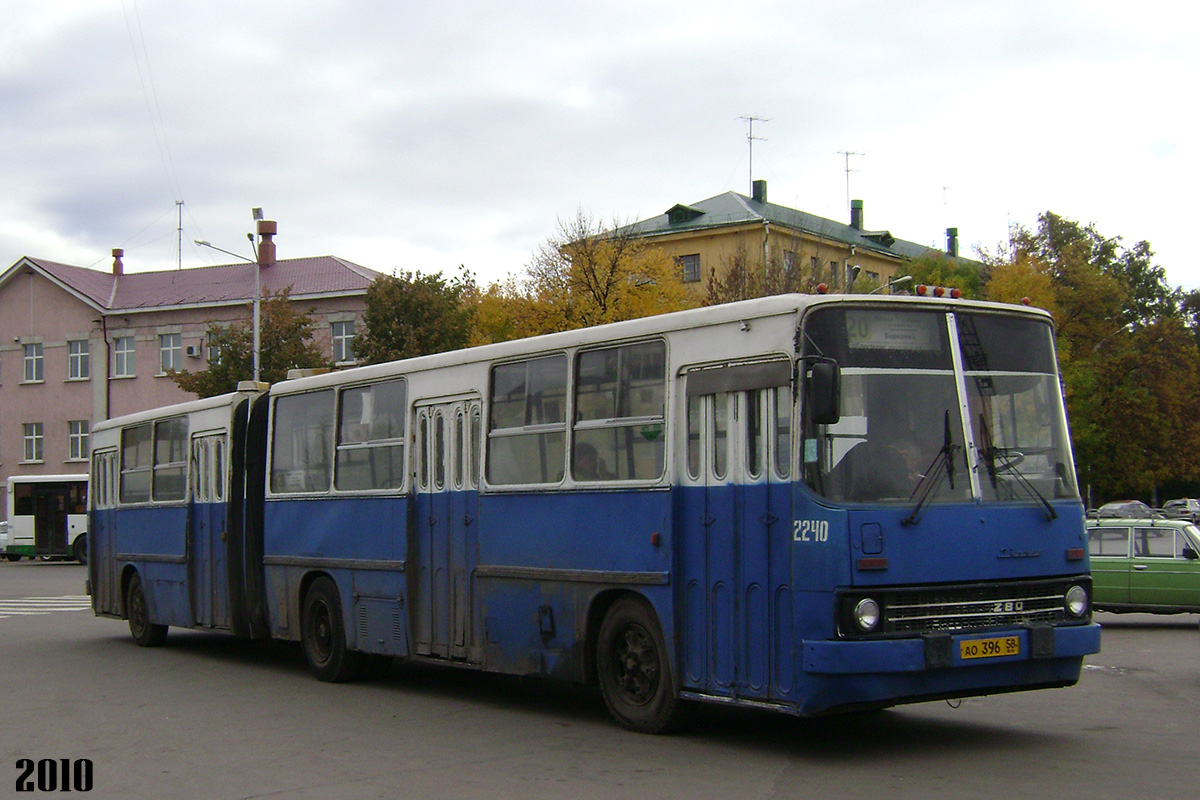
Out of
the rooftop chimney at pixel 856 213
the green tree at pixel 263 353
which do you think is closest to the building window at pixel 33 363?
the green tree at pixel 263 353

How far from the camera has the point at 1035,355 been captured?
10000mm

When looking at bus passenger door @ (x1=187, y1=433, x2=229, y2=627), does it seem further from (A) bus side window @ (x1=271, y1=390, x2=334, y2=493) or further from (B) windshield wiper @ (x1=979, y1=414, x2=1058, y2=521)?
(B) windshield wiper @ (x1=979, y1=414, x2=1058, y2=521)

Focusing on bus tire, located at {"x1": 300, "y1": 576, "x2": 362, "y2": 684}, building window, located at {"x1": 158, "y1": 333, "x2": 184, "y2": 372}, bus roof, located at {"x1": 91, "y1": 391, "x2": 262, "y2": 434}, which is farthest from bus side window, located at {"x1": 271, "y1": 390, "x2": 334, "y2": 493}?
building window, located at {"x1": 158, "y1": 333, "x2": 184, "y2": 372}

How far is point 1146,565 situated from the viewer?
19.9 metres

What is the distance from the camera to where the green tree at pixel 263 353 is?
48.4 m

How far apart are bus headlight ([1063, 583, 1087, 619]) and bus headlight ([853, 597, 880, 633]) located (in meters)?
1.61

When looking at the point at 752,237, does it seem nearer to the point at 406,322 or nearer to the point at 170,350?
the point at 406,322

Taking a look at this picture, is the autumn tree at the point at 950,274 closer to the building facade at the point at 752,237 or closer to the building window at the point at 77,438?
the building facade at the point at 752,237

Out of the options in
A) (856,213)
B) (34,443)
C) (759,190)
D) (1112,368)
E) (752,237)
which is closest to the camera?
(1112,368)

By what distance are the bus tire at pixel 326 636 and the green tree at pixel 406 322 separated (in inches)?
1296

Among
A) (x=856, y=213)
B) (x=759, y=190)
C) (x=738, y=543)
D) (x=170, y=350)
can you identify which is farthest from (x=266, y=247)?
(x=738, y=543)

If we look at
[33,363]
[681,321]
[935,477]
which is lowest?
[935,477]

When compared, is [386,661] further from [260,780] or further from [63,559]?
[63,559]

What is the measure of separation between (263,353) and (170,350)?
55.2ft
